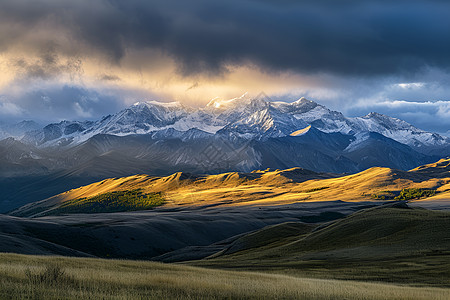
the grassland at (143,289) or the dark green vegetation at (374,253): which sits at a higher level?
the grassland at (143,289)

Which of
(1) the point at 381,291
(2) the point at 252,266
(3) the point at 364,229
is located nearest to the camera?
(1) the point at 381,291

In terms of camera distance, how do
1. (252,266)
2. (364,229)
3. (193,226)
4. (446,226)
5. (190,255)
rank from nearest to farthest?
1. (252,266)
2. (446,226)
3. (364,229)
4. (190,255)
5. (193,226)

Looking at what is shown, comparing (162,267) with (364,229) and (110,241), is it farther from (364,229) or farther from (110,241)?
(110,241)

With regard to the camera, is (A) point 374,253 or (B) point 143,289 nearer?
(B) point 143,289

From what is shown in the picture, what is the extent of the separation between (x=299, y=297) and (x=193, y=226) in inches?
6300

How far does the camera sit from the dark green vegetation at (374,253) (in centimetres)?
4697

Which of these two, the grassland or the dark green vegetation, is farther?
the dark green vegetation

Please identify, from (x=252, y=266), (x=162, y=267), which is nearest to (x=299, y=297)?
(x=162, y=267)

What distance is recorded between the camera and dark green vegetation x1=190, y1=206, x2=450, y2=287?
47.0 metres

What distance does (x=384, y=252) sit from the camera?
62.7 meters

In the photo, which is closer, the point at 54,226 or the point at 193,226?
the point at 54,226

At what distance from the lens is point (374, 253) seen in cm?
6253

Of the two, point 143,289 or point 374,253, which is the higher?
point 143,289

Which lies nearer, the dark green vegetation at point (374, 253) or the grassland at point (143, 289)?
the grassland at point (143, 289)
